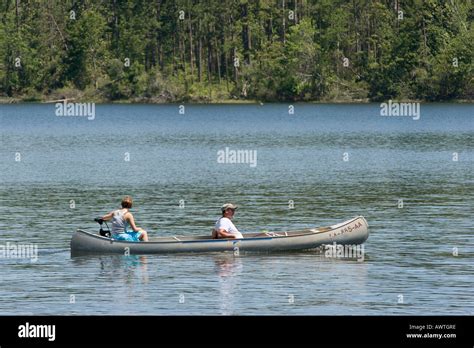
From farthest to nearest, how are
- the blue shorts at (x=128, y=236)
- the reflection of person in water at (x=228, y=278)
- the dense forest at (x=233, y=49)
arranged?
1. the dense forest at (x=233, y=49)
2. the blue shorts at (x=128, y=236)
3. the reflection of person in water at (x=228, y=278)

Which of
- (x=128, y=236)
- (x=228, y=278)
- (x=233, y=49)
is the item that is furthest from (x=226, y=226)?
(x=233, y=49)

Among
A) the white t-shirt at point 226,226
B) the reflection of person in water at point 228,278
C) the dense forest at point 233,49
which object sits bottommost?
the reflection of person in water at point 228,278

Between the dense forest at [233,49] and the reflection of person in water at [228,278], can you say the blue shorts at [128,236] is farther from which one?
the dense forest at [233,49]

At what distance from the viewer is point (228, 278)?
32406mm

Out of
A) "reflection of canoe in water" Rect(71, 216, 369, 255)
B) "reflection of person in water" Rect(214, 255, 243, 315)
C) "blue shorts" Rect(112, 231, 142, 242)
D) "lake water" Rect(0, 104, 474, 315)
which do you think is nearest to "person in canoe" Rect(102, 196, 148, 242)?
"blue shorts" Rect(112, 231, 142, 242)

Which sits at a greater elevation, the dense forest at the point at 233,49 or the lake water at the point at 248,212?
the dense forest at the point at 233,49

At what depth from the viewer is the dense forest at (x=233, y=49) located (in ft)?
541

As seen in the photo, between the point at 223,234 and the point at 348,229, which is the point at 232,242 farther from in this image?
the point at 348,229

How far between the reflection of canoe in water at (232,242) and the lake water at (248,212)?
1.00 ft

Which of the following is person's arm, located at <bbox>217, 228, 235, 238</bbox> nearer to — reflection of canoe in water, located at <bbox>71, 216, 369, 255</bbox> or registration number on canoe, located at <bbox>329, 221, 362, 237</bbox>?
reflection of canoe in water, located at <bbox>71, 216, 369, 255</bbox>

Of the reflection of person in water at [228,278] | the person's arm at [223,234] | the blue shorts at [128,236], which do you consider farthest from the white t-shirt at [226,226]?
the blue shorts at [128,236]

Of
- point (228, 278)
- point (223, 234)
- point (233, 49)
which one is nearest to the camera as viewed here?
point (228, 278)

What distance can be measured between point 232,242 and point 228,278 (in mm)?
3342
